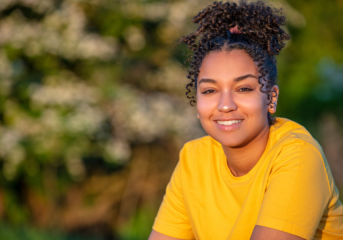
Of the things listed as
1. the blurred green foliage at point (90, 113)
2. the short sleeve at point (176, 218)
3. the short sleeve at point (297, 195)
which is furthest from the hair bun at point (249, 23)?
the blurred green foliage at point (90, 113)

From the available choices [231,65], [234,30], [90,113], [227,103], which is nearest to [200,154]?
[227,103]

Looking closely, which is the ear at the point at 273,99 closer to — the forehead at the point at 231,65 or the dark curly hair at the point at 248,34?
the dark curly hair at the point at 248,34

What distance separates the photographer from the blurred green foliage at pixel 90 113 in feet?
Result: 14.8

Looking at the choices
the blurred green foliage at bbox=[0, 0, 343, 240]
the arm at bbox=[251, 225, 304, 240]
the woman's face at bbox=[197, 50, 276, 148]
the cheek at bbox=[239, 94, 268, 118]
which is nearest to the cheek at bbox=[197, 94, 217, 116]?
the woman's face at bbox=[197, 50, 276, 148]

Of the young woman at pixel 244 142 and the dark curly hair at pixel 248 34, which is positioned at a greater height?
the dark curly hair at pixel 248 34

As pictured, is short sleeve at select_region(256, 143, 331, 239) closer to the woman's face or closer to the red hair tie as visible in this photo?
the woman's face

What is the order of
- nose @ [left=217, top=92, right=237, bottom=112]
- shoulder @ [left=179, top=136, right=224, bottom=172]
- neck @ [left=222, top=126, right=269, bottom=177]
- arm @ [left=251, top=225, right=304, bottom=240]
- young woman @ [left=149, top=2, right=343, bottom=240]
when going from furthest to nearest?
shoulder @ [left=179, top=136, right=224, bottom=172] < neck @ [left=222, top=126, right=269, bottom=177] < nose @ [left=217, top=92, right=237, bottom=112] < young woman @ [left=149, top=2, right=343, bottom=240] < arm @ [left=251, top=225, right=304, bottom=240]

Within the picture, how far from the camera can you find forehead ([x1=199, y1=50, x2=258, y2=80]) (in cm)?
167

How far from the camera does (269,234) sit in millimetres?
1423

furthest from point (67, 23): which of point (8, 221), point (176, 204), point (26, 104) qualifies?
point (176, 204)

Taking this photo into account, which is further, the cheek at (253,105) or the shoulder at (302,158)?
the cheek at (253,105)

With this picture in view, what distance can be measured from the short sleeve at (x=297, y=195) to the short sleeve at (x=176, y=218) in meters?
0.55

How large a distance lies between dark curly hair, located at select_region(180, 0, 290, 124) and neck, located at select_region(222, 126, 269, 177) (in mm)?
182

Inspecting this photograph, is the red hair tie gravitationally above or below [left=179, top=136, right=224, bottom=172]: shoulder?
above
